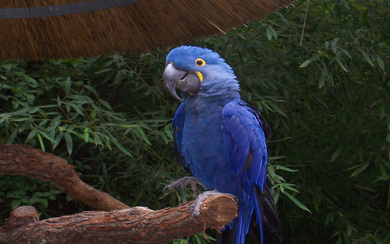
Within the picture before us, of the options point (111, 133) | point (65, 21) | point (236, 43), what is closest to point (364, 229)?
point (236, 43)

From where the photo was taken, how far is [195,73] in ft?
4.63

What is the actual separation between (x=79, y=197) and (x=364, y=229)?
135 centimetres

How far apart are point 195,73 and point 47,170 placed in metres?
0.72

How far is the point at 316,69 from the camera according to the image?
2.44m

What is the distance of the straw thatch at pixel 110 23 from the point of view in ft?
4.71

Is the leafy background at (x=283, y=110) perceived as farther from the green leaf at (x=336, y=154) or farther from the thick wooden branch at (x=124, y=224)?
the thick wooden branch at (x=124, y=224)

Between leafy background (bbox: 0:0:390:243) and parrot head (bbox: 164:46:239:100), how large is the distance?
70 centimetres

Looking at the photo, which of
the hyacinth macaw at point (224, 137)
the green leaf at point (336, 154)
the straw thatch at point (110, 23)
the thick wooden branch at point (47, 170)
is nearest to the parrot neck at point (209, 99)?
the hyacinth macaw at point (224, 137)

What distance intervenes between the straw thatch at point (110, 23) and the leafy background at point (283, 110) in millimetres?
491

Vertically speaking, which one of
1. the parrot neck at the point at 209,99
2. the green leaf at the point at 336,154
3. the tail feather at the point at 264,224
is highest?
the parrot neck at the point at 209,99

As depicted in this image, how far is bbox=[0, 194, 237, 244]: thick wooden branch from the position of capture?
1289 mm

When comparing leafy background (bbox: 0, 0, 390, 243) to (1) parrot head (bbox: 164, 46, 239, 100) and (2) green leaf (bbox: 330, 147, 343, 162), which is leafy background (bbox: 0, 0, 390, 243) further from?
(1) parrot head (bbox: 164, 46, 239, 100)

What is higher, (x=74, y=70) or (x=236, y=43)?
(x=236, y=43)

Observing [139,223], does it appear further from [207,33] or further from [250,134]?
[207,33]
